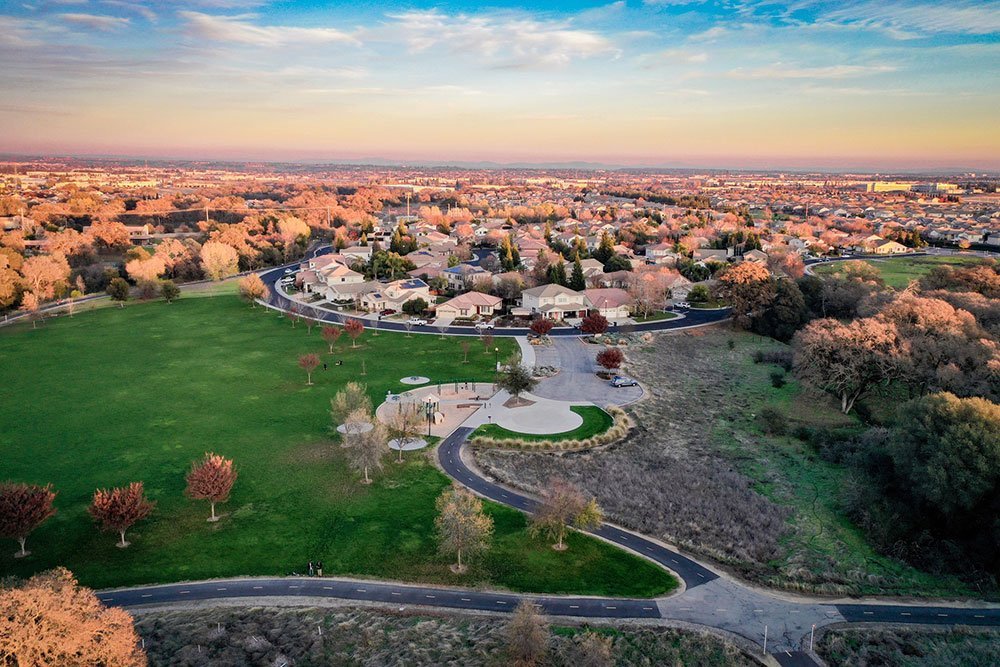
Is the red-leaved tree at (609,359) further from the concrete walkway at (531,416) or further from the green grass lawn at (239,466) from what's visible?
the green grass lawn at (239,466)

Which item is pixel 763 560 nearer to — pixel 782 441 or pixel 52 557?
pixel 782 441

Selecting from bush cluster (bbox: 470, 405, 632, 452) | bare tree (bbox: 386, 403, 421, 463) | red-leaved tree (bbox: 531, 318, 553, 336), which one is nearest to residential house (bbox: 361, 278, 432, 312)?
red-leaved tree (bbox: 531, 318, 553, 336)

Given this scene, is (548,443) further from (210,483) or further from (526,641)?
(210,483)

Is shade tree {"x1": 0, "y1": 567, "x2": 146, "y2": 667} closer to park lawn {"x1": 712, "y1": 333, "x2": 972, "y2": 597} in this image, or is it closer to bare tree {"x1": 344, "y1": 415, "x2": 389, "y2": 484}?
bare tree {"x1": 344, "y1": 415, "x2": 389, "y2": 484}

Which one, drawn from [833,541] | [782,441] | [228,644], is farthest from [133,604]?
[782,441]

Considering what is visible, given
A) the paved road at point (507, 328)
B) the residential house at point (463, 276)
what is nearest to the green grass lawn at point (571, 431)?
the paved road at point (507, 328)

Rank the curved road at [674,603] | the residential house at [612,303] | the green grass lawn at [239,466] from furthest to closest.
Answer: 1. the residential house at [612,303]
2. the green grass lawn at [239,466]
3. the curved road at [674,603]
